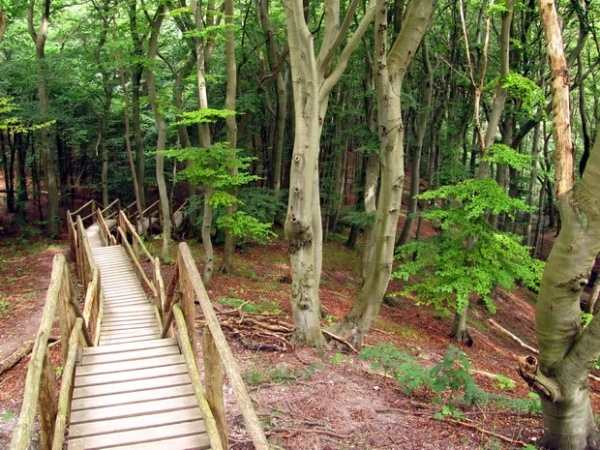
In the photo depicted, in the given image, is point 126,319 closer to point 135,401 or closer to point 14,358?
point 14,358

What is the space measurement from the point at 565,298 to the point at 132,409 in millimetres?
4002

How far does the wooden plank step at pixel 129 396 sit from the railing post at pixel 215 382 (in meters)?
0.72

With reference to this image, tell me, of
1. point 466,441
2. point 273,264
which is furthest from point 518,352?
point 466,441

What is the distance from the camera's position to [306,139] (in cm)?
711

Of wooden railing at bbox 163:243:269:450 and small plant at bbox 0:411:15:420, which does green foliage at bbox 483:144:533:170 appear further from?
small plant at bbox 0:411:15:420

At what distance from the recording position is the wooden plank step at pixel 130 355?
204 inches

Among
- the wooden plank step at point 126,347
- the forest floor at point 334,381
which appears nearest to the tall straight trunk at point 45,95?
the forest floor at point 334,381

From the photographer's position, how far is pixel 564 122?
3.89 meters

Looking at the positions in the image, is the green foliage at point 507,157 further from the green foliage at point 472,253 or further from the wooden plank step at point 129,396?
the wooden plank step at point 129,396

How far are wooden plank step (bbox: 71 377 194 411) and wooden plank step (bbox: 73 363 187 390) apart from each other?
185 mm

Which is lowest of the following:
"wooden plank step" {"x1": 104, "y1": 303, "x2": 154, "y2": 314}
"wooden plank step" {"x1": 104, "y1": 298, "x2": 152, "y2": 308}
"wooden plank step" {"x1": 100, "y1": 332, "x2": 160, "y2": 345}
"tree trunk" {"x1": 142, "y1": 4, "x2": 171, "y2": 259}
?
"wooden plank step" {"x1": 104, "y1": 298, "x2": 152, "y2": 308}

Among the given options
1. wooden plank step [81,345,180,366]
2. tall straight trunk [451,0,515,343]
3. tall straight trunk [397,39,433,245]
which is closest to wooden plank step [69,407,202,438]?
wooden plank step [81,345,180,366]

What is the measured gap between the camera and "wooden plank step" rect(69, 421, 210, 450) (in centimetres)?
368

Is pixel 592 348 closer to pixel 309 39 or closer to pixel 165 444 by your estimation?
pixel 165 444
